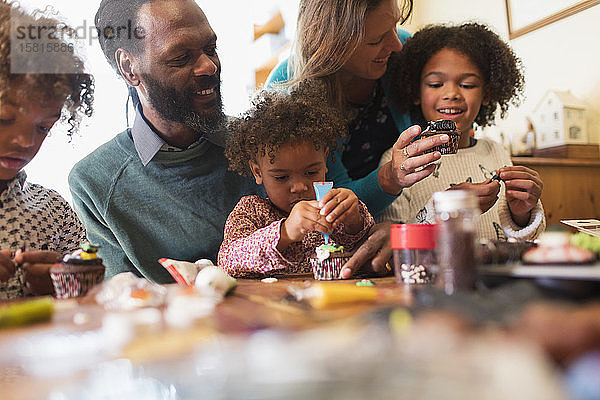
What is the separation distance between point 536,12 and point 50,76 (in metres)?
2.58

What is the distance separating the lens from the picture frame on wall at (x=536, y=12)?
2617 millimetres

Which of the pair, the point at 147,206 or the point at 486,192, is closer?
the point at 486,192

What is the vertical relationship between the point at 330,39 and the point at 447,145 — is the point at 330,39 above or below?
above

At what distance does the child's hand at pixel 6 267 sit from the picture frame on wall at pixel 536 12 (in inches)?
107

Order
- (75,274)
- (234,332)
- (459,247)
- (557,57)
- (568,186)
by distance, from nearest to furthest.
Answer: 1. (234,332)
2. (459,247)
3. (75,274)
4. (568,186)
5. (557,57)

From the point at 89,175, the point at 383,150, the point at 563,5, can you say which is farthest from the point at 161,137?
the point at 563,5

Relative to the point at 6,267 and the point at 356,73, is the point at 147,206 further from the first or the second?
the point at 356,73

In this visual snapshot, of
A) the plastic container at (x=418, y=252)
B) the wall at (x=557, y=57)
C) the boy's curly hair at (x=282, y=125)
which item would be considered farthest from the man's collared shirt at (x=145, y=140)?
the wall at (x=557, y=57)

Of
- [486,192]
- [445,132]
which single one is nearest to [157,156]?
[445,132]

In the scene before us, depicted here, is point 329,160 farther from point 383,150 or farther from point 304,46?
point 304,46

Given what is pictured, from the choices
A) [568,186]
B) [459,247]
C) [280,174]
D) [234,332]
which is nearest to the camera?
[234,332]

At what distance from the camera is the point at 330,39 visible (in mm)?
1601

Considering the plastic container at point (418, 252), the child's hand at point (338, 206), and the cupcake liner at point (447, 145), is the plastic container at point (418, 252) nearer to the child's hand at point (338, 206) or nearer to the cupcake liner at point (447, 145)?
the child's hand at point (338, 206)

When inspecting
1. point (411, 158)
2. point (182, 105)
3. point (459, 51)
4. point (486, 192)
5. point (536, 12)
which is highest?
point (536, 12)
